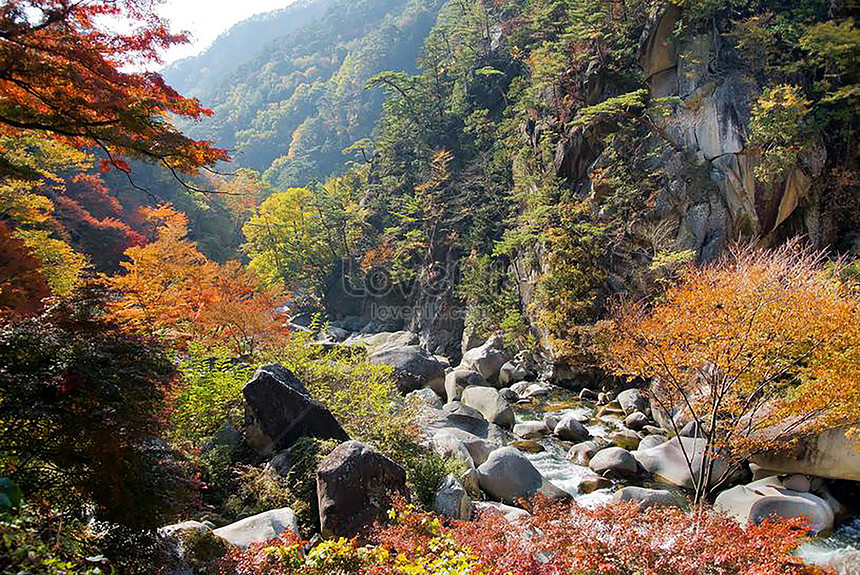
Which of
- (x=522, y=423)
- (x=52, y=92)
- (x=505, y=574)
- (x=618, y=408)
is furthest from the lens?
(x=618, y=408)

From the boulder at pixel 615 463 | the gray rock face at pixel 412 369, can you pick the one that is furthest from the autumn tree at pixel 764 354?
the gray rock face at pixel 412 369

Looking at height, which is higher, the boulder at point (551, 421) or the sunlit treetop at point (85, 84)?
the sunlit treetop at point (85, 84)

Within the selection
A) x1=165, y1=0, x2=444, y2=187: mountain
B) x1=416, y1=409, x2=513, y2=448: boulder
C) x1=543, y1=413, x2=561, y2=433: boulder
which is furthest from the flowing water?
x1=165, y1=0, x2=444, y2=187: mountain

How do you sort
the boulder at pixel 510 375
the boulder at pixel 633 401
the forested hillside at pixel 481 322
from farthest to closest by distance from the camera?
the boulder at pixel 510 375 < the boulder at pixel 633 401 < the forested hillside at pixel 481 322

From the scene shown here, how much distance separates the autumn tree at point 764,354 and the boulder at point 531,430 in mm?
5049

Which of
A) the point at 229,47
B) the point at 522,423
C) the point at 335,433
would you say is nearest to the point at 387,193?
the point at 522,423

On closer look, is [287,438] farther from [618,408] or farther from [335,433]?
[618,408]

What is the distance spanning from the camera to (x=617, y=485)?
36.3 ft

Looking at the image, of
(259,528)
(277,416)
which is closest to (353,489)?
(259,528)

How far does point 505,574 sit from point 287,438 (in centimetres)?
566

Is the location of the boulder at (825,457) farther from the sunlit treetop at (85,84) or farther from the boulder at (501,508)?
the sunlit treetop at (85,84)

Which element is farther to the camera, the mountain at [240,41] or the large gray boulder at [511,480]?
the mountain at [240,41]

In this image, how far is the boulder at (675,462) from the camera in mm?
10695

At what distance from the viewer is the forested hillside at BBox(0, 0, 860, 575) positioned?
456 centimetres
